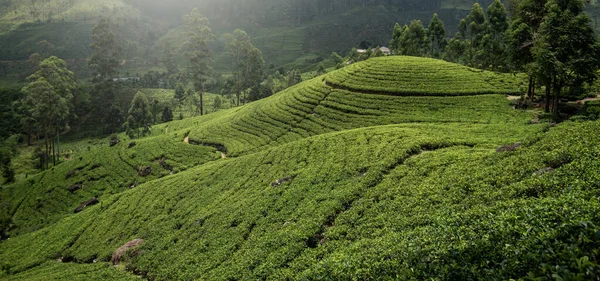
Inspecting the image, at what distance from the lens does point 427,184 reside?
18484 millimetres

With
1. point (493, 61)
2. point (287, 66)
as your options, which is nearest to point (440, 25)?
point (493, 61)

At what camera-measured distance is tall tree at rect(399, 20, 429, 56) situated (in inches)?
2972

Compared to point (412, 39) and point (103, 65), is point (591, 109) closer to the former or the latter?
point (412, 39)

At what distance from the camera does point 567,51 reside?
95.6 ft

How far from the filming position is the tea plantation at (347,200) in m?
10.3

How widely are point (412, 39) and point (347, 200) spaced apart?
219 ft

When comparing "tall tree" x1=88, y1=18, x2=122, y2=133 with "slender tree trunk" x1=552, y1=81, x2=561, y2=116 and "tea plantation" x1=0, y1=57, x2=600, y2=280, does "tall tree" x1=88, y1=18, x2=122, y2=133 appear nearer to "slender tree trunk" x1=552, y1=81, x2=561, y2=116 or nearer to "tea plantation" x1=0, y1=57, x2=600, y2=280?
"tea plantation" x1=0, y1=57, x2=600, y2=280

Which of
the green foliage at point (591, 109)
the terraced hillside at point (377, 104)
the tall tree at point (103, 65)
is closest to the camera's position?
the green foliage at point (591, 109)

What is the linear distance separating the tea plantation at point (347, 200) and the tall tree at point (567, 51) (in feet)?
17.2

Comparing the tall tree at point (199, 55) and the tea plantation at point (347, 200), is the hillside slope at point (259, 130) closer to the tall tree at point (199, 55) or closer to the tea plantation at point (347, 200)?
Answer: the tea plantation at point (347, 200)

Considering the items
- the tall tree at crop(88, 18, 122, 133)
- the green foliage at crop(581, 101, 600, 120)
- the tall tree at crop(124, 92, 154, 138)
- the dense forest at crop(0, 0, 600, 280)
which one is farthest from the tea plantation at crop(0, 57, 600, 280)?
the tall tree at crop(88, 18, 122, 133)

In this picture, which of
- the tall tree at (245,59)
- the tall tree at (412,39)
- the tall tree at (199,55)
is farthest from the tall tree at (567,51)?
the tall tree at (245,59)

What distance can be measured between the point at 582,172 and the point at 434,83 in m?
35.1

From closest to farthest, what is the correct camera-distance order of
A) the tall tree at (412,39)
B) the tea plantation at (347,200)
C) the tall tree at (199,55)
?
1. the tea plantation at (347,200)
2. the tall tree at (412,39)
3. the tall tree at (199,55)
